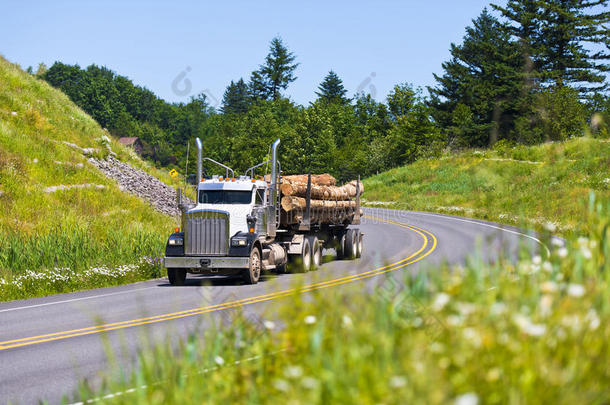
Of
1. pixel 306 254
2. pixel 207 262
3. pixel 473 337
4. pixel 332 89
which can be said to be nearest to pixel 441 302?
pixel 473 337

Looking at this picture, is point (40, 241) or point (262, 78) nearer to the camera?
point (40, 241)

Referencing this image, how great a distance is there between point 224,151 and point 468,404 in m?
108

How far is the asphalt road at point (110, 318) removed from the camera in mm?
6852

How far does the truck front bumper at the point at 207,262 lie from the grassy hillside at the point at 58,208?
2483 mm

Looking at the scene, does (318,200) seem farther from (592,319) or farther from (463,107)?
(463,107)

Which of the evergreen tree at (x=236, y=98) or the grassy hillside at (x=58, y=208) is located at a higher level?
the evergreen tree at (x=236, y=98)

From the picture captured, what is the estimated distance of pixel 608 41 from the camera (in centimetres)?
7419

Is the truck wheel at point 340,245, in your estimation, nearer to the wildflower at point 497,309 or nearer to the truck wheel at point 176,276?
the truck wheel at point 176,276

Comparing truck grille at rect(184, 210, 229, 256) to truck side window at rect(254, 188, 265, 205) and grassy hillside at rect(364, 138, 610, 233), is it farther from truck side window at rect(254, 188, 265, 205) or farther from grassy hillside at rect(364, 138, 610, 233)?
grassy hillside at rect(364, 138, 610, 233)

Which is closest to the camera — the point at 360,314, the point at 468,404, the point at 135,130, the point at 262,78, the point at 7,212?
the point at 468,404

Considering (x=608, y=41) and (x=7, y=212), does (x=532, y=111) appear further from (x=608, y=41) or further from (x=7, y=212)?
(x=7, y=212)

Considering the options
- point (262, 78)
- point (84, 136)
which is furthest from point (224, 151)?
point (84, 136)

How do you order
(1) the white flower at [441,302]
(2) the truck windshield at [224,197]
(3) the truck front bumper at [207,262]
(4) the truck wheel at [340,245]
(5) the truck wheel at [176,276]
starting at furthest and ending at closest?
(4) the truck wheel at [340,245]
(2) the truck windshield at [224,197]
(5) the truck wheel at [176,276]
(3) the truck front bumper at [207,262]
(1) the white flower at [441,302]

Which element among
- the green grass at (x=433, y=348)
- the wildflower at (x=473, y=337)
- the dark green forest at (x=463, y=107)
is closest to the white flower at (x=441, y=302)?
the green grass at (x=433, y=348)
